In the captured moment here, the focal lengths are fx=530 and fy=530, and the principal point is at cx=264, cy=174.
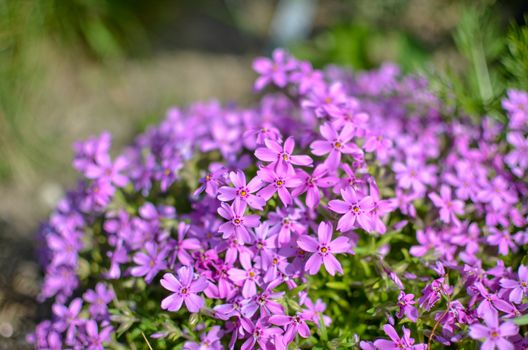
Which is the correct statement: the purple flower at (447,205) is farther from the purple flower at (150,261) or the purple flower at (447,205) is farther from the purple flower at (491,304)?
the purple flower at (150,261)

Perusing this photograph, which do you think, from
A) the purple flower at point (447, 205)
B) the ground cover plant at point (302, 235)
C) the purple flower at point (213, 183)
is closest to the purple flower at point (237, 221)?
the ground cover plant at point (302, 235)

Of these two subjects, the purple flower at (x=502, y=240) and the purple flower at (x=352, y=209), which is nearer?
the purple flower at (x=352, y=209)

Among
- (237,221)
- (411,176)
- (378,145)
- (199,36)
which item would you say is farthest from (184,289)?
(199,36)

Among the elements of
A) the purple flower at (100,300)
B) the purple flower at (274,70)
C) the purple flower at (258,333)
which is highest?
the purple flower at (274,70)

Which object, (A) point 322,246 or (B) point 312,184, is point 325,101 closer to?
(B) point 312,184

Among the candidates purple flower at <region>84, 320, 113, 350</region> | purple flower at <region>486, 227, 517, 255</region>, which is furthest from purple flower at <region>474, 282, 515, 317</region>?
purple flower at <region>84, 320, 113, 350</region>

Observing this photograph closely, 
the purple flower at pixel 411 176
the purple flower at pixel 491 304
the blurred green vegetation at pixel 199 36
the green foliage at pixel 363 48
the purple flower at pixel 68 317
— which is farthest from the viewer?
the green foliage at pixel 363 48

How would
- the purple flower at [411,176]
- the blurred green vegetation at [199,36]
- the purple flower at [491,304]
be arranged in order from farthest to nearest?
the blurred green vegetation at [199,36] < the purple flower at [411,176] < the purple flower at [491,304]
